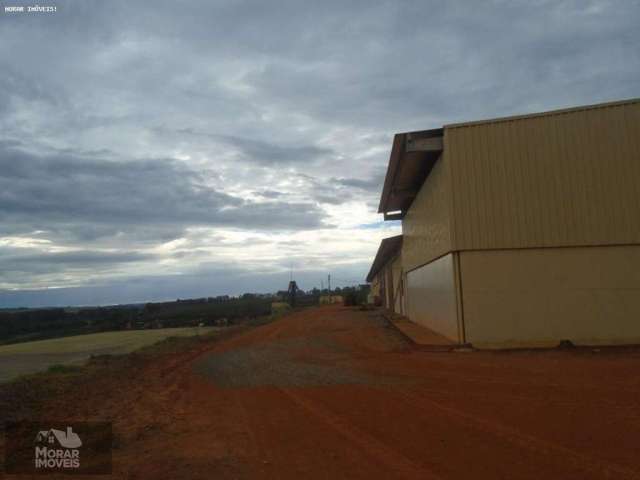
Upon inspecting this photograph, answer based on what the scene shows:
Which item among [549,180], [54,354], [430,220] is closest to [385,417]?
[549,180]

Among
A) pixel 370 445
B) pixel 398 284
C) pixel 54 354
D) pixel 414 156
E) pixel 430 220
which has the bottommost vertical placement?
pixel 370 445

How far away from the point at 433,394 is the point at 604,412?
8.24 ft

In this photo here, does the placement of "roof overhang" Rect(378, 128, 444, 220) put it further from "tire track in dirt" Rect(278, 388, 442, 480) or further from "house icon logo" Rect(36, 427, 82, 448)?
"house icon logo" Rect(36, 427, 82, 448)

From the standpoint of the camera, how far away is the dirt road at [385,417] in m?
5.11

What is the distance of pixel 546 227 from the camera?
1398 centimetres

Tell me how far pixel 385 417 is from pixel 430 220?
12.1 meters

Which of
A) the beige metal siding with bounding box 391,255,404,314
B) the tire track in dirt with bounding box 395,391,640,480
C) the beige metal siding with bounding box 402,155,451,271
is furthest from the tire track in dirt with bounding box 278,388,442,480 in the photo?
the beige metal siding with bounding box 391,255,404,314

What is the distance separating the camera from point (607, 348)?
44.0 feet

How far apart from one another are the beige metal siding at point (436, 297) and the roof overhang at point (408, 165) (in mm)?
3366

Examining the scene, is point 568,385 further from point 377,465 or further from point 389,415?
point 377,465

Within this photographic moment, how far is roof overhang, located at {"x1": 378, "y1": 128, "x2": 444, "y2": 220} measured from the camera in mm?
15367

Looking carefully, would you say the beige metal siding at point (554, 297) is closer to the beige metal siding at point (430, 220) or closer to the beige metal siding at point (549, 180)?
the beige metal siding at point (549, 180)

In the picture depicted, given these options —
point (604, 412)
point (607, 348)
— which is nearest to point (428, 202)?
point (607, 348)

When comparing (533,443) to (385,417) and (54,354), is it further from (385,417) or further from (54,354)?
(54,354)
